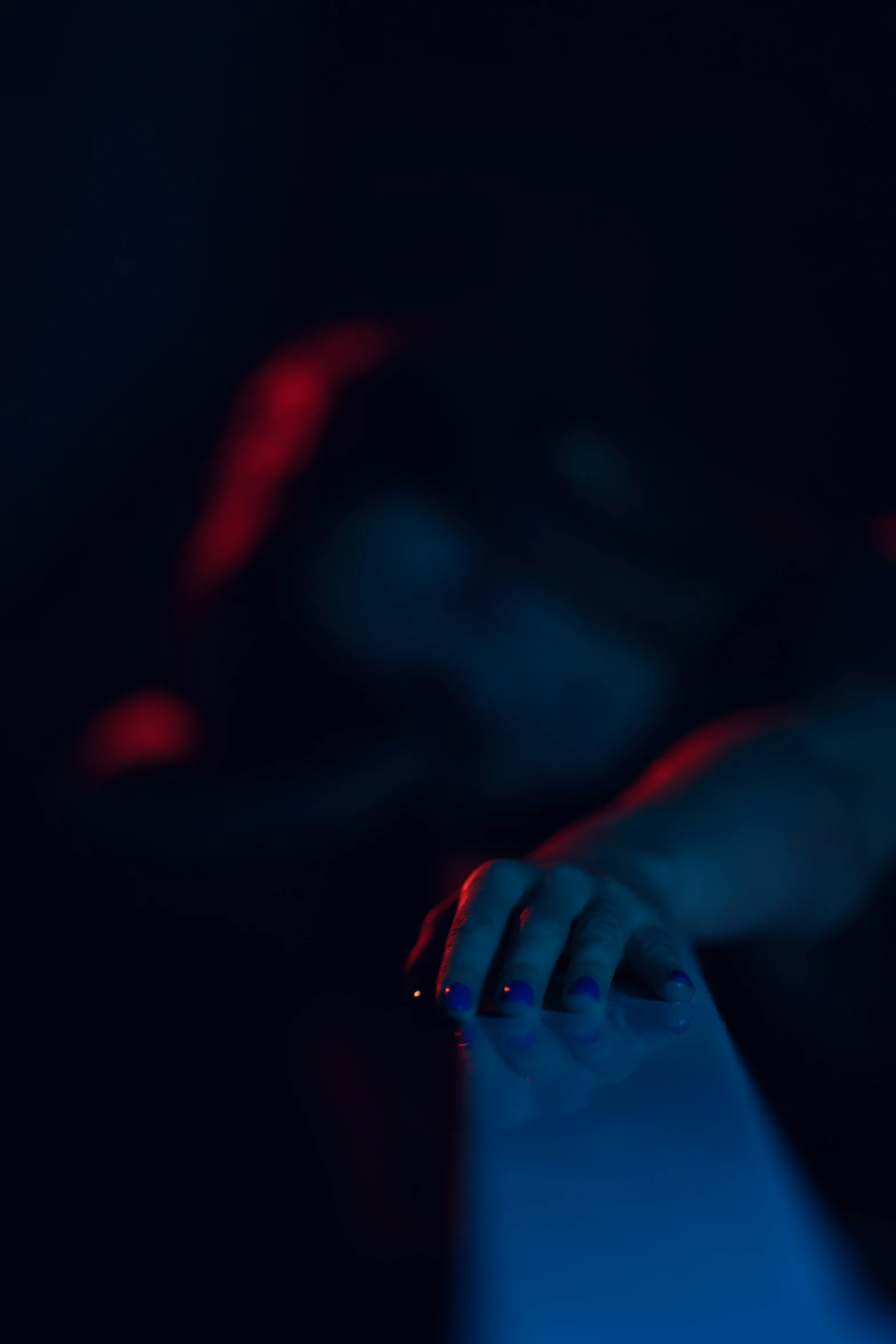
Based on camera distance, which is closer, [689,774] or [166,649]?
[689,774]

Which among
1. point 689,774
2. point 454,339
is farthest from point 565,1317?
point 454,339

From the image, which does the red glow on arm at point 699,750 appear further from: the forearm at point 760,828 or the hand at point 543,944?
the hand at point 543,944

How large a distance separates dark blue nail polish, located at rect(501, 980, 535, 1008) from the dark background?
0.76 metres

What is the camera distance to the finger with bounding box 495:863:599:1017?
30 centimetres

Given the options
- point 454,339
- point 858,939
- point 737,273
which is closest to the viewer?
point 858,939

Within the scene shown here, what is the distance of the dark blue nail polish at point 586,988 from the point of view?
305 mm

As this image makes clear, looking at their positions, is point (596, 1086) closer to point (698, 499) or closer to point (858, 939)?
point (858, 939)

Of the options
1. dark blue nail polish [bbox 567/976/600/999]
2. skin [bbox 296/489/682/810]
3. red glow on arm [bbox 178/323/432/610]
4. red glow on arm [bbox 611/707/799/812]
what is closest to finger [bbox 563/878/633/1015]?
dark blue nail polish [bbox 567/976/600/999]

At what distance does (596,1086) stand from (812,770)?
352 mm

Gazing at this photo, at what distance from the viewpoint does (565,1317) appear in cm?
17

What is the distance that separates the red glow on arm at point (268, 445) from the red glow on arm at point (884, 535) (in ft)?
1.81

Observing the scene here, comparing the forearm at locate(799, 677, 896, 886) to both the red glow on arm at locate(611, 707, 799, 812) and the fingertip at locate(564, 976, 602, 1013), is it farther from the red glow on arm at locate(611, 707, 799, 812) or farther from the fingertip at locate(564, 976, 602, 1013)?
the fingertip at locate(564, 976, 602, 1013)

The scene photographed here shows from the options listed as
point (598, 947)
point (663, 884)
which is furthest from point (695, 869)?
point (598, 947)

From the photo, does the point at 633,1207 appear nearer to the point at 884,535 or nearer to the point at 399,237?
the point at 884,535
